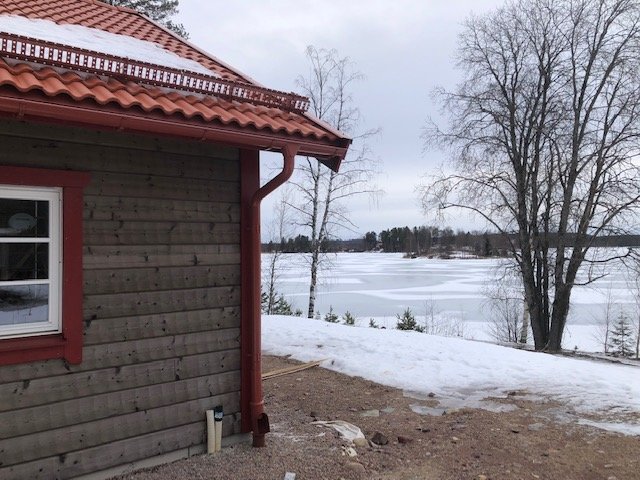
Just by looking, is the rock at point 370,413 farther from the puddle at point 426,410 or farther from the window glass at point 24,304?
the window glass at point 24,304

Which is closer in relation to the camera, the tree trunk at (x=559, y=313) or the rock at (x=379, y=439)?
the rock at (x=379, y=439)

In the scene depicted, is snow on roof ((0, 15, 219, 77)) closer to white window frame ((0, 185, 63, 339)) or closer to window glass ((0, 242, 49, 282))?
white window frame ((0, 185, 63, 339))

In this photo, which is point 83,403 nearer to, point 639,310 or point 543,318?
point 543,318

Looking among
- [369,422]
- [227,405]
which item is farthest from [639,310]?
[227,405]

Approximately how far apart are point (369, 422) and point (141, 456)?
2.37 m

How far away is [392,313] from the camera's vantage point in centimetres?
2228

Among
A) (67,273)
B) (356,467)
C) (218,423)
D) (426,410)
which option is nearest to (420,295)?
(426,410)

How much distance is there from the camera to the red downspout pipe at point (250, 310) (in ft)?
13.3

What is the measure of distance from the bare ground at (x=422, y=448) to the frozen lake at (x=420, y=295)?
12.7 meters

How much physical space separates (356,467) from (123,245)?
236 cm

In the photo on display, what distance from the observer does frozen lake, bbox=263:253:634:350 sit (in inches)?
815

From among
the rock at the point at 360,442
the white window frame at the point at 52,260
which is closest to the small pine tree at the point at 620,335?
the rock at the point at 360,442

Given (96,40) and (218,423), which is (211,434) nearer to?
(218,423)

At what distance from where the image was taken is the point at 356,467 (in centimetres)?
379
